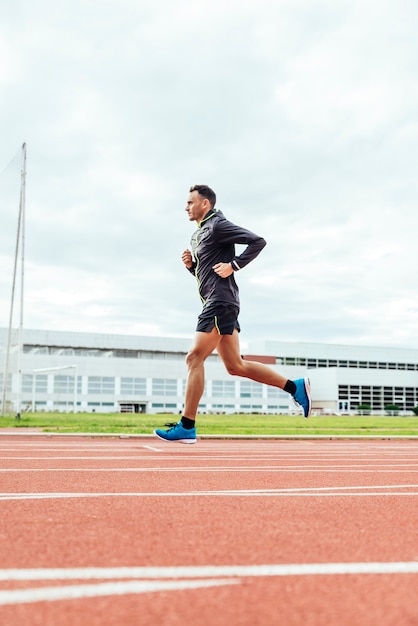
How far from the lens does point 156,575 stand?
2.08 m

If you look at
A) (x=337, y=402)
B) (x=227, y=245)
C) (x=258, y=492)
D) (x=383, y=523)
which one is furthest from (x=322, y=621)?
(x=337, y=402)

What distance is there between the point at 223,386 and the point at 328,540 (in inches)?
3276

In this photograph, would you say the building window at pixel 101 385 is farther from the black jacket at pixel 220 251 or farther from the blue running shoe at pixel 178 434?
the black jacket at pixel 220 251

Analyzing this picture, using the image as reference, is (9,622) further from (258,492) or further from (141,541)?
(258,492)

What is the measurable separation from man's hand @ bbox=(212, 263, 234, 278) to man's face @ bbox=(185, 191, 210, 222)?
1.92 feet

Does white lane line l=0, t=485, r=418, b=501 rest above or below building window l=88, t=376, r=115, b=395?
below

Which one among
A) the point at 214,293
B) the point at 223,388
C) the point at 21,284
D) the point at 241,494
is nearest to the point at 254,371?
the point at 214,293

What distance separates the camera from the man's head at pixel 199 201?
6.38m

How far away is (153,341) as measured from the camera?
9706 centimetres

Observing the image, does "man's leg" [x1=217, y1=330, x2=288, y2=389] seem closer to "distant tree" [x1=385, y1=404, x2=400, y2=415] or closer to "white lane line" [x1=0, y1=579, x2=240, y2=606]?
"white lane line" [x1=0, y1=579, x2=240, y2=606]

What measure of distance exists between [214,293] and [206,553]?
3915 mm

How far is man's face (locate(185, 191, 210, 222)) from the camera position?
638 cm

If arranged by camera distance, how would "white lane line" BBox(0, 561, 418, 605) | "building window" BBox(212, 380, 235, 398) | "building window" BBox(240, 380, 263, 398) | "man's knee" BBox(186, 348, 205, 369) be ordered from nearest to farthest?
"white lane line" BBox(0, 561, 418, 605) → "man's knee" BBox(186, 348, 205, 369) → "building window" BBox(212, 380, 235, 398) → "building window" BBox(240, 380, 263, 398)

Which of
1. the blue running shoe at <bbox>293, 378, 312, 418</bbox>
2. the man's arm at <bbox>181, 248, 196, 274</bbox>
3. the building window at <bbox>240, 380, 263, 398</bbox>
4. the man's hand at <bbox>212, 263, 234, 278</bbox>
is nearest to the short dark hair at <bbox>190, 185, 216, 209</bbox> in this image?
the man's arm at <bbox>181, 248, 196, 274</bbox>
